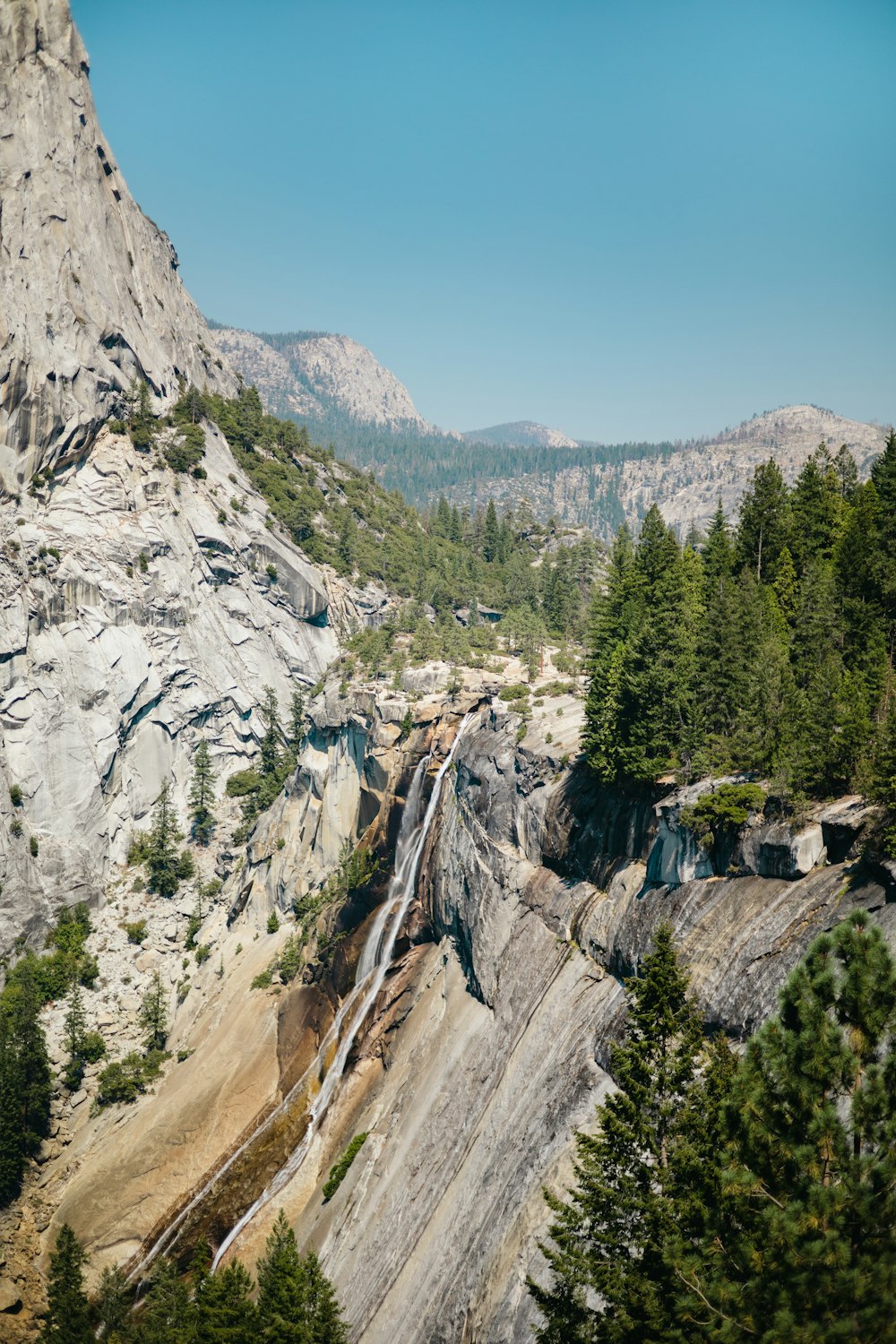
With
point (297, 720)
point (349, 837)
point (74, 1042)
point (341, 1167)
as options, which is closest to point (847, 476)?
point (349, 837)

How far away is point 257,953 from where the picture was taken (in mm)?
70750

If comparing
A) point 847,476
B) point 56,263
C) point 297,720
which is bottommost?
point 297,720

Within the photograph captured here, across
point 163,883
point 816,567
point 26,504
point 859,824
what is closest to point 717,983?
point 859,824

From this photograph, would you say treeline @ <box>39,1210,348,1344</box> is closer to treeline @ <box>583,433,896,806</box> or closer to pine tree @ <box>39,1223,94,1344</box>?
pine tree @ <box>39,1223,94,1344</box>

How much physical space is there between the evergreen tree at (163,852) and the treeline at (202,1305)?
1311 inches

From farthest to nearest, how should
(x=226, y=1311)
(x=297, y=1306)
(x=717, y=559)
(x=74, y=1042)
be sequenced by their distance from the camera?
1. (x=74, y=1042)
2. (x=717, y=559)
3. (x=226, y=1311)
4. (x=297, y=1306)

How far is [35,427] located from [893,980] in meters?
90.6

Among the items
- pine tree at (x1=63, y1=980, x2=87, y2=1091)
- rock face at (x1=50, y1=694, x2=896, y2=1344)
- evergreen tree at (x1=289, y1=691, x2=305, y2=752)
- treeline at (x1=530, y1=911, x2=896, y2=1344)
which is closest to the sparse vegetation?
rock face at (x1=50, y1=694, x2=896, y2=1344)

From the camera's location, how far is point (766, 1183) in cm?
1574

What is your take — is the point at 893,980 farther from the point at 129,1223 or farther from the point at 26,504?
the point at 26,504

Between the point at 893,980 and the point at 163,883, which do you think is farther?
the point at 163,883

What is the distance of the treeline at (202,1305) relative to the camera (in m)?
31.3

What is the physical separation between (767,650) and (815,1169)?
2820 centimetres

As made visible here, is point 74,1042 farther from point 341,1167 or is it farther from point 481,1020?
point 481,1020
